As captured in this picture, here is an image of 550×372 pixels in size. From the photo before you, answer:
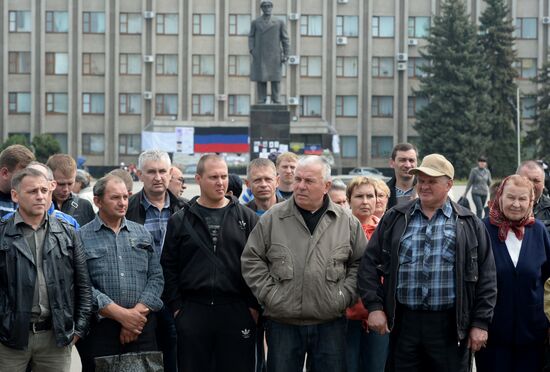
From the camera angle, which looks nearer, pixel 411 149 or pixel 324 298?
pixel 324 298

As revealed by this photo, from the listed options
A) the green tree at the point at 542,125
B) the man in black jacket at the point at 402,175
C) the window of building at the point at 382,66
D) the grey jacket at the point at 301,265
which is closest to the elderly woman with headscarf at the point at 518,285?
the grey jacket at the point at 301,265

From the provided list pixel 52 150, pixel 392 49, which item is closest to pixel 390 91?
pixel 392 49

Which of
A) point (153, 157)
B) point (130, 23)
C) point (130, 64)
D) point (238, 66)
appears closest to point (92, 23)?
point (130, 23)

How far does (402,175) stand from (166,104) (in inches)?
2047

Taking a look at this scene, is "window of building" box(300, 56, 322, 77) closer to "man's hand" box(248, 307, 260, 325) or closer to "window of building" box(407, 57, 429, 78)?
"window of building" box(407, 57, 429, 78)

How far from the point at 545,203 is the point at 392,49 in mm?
53995

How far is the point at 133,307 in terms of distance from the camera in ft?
19.5

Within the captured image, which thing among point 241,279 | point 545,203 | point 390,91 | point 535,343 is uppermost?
point 390,91

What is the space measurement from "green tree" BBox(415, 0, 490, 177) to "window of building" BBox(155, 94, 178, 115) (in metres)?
17.2

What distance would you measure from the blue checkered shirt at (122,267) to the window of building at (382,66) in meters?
54.9

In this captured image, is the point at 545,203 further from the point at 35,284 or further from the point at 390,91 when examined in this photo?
the point at 390,91

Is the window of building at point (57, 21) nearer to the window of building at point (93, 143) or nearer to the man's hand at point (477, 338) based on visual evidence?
the window of building at point (93, 143)

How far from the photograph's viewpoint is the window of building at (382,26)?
59.7 meters

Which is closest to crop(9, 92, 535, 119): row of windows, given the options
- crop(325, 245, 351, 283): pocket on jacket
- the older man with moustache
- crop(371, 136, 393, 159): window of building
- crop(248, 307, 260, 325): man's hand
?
crop(371, 136, 393, 159): window of building
